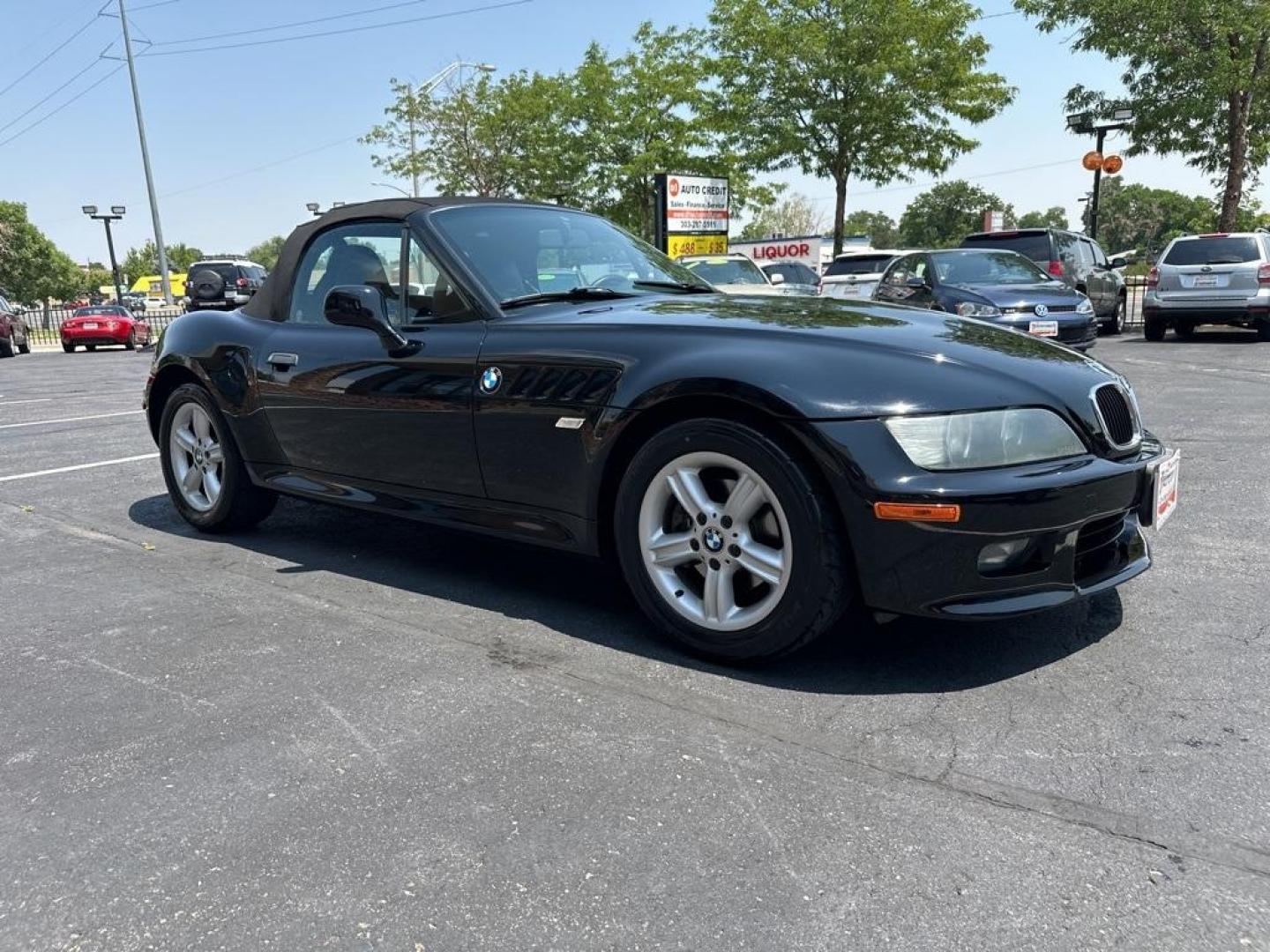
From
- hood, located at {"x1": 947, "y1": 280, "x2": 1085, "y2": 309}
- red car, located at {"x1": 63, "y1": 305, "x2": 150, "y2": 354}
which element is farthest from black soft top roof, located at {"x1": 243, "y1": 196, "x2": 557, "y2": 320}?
red car, located at {"x1": 63, "y1": 305, "x2": 150, "y2": 354}

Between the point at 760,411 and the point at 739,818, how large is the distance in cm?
117

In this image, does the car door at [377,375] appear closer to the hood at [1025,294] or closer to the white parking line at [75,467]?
the white parking line at [75,467]

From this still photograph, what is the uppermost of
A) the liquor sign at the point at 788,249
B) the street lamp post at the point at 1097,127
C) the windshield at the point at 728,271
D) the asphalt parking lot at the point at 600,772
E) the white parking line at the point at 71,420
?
the street lamp post at the point at 1097,127

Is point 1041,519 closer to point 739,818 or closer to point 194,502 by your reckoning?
point 739,818

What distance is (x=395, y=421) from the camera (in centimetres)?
374

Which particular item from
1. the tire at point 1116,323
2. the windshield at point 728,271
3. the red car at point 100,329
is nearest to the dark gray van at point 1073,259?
the tire at point 1116,323

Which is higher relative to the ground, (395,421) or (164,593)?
(395,421)

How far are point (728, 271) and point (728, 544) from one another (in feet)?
39.6

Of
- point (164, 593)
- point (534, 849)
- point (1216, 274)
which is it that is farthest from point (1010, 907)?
point (1216, 274)

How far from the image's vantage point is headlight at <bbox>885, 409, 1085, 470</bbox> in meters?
2.62

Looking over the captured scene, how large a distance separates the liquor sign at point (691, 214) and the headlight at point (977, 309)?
33.7ft

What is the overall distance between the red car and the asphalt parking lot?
2624 centimetres

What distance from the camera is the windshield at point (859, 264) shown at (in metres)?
17.7

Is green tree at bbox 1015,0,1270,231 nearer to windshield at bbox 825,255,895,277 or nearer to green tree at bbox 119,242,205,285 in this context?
windshield at bbox 825,255,895,277
